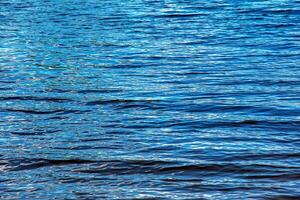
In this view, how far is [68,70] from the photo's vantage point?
14.3m

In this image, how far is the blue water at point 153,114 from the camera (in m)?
7.03

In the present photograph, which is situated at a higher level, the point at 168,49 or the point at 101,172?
the point at 101,172

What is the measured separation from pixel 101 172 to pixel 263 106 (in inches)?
134

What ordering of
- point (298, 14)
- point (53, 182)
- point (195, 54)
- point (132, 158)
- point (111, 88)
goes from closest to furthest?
point (53, 182) < point (132, 158) < point (111, 88) < point (195, 54) < point (298, 14)

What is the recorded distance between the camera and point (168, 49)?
16.7 m

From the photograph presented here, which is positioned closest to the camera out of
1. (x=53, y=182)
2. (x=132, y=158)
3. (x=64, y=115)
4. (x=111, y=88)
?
(x=53, y=182)

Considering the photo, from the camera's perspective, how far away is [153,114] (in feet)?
32.6

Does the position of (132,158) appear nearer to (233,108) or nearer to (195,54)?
(233,108)

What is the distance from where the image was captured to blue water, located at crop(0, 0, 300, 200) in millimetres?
7027

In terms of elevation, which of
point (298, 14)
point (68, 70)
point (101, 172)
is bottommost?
point (298, 14)

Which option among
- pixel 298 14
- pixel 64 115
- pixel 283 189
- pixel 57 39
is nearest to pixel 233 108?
pixel 64 115

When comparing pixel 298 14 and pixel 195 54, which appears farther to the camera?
pixel 298 14

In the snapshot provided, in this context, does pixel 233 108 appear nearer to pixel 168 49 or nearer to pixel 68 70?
pixel 68 70

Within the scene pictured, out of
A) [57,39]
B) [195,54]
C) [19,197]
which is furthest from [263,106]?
[57,39]
